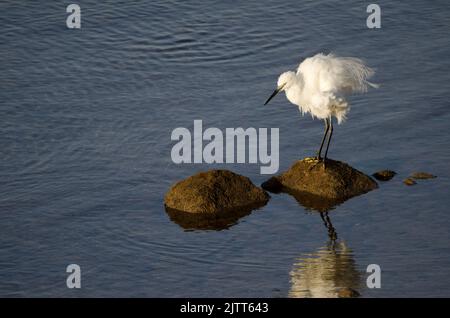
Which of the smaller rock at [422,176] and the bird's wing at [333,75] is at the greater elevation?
the bird's wing at [333,75]

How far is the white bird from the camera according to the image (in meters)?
12.6

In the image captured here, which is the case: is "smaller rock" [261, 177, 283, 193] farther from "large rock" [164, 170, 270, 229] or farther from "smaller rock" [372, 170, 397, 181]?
"smaller rock" [372, 170, 397, 181]

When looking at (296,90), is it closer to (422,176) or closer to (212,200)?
(212,200)

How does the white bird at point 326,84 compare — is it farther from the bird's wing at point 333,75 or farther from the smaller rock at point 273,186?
the smaller rock at point 273,186

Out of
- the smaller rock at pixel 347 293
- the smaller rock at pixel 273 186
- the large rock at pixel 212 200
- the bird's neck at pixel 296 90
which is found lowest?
the smaller rock at pixel 347 293

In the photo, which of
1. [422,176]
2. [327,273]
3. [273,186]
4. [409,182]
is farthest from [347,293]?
[422,176]

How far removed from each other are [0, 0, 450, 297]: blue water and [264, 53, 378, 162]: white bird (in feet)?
3.75

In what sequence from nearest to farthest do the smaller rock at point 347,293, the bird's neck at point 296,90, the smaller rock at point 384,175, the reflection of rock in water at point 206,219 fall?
1. the smaller rock at point 347,293
2. the reflection of rock in water at point 206,219
3. the bird's neck at point 296,90
4. the smaller rock at point 384,175

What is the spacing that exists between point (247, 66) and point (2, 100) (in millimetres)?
4484

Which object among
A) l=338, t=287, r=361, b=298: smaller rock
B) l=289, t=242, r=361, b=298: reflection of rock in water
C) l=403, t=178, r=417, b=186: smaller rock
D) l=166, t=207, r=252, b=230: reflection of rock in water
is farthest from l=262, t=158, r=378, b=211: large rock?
l=338, t=287, r=361, b=298: smaller rock

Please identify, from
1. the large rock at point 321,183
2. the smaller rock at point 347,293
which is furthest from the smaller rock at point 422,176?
the smaller rock at point 347,293

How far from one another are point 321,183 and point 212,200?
157 cm

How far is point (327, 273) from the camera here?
1093 centimetres

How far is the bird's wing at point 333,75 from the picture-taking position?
495 inches
